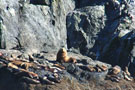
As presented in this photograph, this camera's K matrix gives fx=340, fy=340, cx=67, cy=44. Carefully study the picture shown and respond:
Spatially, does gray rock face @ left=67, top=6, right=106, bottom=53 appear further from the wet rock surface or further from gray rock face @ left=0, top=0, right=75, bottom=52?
the wet rock surface

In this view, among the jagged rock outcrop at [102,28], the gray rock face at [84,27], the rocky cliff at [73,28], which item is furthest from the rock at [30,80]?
the gray rock face at [84,27]

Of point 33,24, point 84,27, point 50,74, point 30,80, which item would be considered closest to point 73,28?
point 84,27

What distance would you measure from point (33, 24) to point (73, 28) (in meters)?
4.83

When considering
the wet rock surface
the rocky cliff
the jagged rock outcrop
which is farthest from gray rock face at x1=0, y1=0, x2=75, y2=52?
the wet rock surface

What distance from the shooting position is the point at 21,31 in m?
26.6

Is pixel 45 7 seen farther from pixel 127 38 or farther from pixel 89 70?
pixel 89 70

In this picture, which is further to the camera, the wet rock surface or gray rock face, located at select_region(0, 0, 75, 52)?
gray rock face, located at select_region(0, 0, 75, 52)

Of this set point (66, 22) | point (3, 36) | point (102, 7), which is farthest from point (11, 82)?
point (102, 7)

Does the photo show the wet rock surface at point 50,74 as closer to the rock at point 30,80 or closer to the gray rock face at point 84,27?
the rock at point 30,80

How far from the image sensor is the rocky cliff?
2605 centimetres

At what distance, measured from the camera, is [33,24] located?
27.7 m

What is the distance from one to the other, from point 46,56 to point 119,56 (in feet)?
23.1

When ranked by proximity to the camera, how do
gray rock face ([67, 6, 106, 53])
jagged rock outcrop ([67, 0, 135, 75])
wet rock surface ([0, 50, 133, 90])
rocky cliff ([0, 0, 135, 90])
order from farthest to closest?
gray rock face ([67, 6, 106, 53]) < jagged rock outcrop ([67, 0, 135, 75]) < rocky cliff ([0, 0, 135, 90]) < wet rock surface ([0, 50, 133, 90])

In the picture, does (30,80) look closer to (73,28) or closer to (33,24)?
(33,24)
